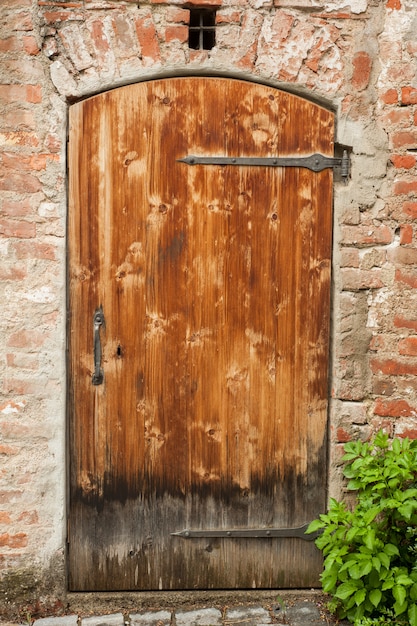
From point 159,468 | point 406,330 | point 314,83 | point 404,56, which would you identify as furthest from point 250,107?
point 159,468

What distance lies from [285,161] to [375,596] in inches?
75.1

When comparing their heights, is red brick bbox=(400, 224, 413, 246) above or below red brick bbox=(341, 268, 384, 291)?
above

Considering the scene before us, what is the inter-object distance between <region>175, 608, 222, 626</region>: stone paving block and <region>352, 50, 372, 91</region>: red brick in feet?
8.00

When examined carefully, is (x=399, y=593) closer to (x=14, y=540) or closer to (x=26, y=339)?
(x=14, y=540)

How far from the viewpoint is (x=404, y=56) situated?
2889 mm

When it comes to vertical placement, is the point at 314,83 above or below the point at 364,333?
above

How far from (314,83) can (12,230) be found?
4.86 feet

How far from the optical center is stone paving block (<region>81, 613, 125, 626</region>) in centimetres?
281

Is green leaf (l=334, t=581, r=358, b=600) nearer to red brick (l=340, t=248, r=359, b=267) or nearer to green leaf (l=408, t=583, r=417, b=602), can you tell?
green leaf (l=408, t=583, r=417, b=602)

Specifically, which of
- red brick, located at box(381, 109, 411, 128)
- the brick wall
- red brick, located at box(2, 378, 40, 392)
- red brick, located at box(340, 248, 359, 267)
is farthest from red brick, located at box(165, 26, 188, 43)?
red brick, located at box(2, 378, 40, 392)

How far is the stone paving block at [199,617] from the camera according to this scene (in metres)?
2.81

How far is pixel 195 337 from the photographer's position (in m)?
2.96

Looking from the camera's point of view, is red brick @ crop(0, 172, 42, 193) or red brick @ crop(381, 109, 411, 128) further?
red brick @ crop(381, 109, 411, 128)

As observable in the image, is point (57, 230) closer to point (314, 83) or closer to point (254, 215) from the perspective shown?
point (254, 215)
